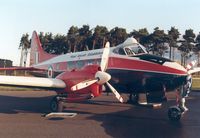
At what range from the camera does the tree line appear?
8319 cm

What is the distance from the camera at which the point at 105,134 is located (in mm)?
10375

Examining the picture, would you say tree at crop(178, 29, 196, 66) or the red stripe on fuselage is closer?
the red stripe on fuselage

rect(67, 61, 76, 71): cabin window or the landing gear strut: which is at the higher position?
rect(67, 61, 76, 71): cabin window

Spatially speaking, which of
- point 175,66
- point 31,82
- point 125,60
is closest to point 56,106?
point 31,82

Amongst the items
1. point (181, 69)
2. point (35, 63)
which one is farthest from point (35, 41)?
point (181, 69)

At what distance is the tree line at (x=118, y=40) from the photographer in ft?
273

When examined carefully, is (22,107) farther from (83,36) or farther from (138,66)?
(83,36)

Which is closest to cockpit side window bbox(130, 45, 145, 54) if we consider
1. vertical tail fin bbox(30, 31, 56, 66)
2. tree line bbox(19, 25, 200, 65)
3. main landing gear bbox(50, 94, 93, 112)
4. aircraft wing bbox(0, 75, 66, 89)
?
main landing gear bbox(50, 94, 93, 112)

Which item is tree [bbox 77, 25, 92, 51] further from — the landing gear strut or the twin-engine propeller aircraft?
the landing gear strut

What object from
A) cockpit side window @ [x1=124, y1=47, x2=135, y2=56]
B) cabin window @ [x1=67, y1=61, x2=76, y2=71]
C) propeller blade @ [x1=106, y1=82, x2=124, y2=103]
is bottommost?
propeller blade @ [x1=106, y1=82, x2=124, y2=103]

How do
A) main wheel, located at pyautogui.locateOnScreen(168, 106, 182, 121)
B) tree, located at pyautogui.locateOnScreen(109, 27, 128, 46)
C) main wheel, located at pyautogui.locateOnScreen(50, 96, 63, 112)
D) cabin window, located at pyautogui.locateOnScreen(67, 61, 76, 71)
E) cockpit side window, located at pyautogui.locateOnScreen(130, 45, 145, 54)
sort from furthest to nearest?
1. tree, located at pyautogui.locateOnScreen(109, 27, 128, 46)
2. cabin window, located at pyautogui.locateOnScreen(67, 61, 76, 71)
3. cockpit side window, located at pyautogui.locateOnScreen(130, 45, 145, 54)
4. main wheel, located at pyautogui.locateOnScreen(50, 96, 63, 112)
5. main wheel, located at pyautogui.locateOnScreen(168, 106, 182, 121)

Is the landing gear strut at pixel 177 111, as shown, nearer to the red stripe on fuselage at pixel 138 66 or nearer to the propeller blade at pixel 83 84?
the red stripe on fuselage at pixel 138 66

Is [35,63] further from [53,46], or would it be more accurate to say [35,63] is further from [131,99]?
[53,46]

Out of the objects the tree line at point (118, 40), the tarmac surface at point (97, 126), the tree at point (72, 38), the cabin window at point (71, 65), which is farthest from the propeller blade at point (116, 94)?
the tree at point (72, 38)
